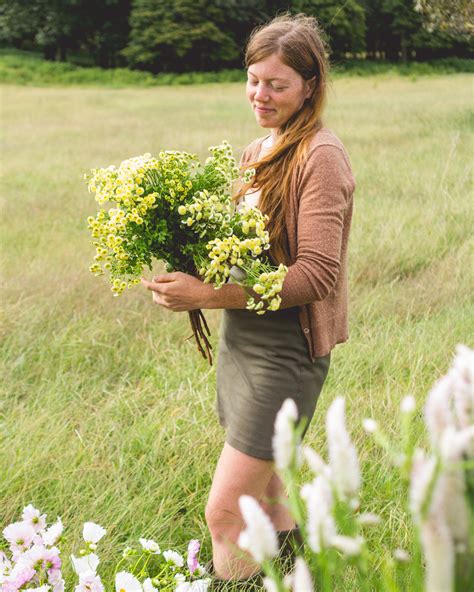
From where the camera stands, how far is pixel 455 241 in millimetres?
5875

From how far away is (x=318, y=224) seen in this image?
A: 1988 millimetres

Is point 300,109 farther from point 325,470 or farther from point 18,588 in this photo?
A: point 325,470

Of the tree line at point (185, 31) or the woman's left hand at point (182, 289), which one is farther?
the tree line at point (185, 31)

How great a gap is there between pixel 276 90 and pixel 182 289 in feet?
2.17

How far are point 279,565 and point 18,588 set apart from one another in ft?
3.02

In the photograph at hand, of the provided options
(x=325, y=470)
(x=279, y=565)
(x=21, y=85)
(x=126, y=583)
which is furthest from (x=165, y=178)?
(x=21, y=85)

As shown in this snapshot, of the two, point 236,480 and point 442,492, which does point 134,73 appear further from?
point 442,492

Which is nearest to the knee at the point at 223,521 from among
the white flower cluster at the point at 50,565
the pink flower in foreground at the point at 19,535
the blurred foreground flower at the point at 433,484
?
the white flower cluster at the point at 50,565

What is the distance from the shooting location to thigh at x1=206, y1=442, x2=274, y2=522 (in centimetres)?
220

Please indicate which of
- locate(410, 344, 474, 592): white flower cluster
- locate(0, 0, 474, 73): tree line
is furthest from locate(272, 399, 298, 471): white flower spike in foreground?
locate(0, 0, 474, 73): tree line

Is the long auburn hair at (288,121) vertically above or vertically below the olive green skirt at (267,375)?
above

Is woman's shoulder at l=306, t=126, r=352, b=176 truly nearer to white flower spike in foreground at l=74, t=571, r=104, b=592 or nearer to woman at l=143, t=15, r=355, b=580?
woman at l=143, t=15, r=355, b=580

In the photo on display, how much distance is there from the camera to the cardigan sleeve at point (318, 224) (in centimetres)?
199

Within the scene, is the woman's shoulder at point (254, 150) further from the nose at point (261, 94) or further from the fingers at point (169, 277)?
the fingers at point (169, 277)
